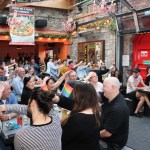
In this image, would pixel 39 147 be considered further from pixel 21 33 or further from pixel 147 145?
pixel 21 33

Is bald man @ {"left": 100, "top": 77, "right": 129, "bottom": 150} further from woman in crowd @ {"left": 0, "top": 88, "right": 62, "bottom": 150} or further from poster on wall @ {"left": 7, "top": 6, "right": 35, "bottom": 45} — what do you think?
poster on wall @ {"left": 7, "top": 6, "right": 35, "bottom": 45}

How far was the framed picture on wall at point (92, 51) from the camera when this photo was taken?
10.2m

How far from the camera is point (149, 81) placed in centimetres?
651

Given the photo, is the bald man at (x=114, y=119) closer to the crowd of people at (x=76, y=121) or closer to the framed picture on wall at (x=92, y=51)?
the crowd of people at (x=76, y=121)

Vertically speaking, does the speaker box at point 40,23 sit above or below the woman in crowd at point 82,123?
above

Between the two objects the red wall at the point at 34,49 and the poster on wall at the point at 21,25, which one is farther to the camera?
the red wall at the point at 34,49

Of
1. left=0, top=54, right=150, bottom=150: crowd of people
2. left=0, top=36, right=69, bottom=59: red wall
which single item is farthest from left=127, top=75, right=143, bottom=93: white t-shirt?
left=0, top=36, right=69, bottom=59: red wall

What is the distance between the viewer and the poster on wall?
32.7 ft

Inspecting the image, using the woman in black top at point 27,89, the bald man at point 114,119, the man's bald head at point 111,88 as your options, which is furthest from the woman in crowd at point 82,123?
the woman in black top at point 27,89

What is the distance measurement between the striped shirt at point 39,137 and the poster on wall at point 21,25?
28.9 ft

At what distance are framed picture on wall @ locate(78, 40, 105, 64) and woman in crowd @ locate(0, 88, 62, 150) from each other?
8261 millimetres

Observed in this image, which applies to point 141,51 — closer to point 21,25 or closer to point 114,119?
point 21,25

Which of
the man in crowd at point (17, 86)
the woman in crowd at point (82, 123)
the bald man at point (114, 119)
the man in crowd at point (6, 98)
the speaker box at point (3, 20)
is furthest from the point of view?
the speaker box at point (3, 20)

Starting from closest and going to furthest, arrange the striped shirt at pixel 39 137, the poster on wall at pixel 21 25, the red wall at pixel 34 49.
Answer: the striped shirt at pixel 39 137 < the poster on wall at pixel 21 25 < the red wall at pixel 34 49
